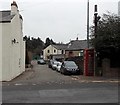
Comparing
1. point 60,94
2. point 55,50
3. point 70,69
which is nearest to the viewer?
point 60,94

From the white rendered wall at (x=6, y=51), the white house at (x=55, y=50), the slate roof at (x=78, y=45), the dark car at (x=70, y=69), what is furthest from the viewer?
the white house at (x=55, y=50)

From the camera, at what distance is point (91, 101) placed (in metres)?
14.2

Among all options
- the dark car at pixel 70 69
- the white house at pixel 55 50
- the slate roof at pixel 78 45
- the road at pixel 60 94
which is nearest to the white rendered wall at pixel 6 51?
the road at pixel 60 94

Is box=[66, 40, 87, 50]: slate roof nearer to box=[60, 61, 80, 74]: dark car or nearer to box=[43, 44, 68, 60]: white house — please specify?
box=[43, 44, 68, 60]: white house

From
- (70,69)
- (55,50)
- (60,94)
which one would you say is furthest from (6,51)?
(55,50)

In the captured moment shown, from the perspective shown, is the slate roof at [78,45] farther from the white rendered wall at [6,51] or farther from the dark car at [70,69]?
the white rendered wall at [6,51]

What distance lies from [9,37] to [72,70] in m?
12.5

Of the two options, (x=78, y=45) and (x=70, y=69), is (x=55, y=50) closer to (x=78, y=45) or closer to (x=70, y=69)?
(x=78, y=45)

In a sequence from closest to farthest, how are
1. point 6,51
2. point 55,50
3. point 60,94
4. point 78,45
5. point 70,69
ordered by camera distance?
point 60,94, point 6,51, point 70,69, point 78,45, point 55,50

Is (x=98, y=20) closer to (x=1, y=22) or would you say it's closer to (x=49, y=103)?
(x=1, y=22)

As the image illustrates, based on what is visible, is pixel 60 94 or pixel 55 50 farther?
pixel 55 50

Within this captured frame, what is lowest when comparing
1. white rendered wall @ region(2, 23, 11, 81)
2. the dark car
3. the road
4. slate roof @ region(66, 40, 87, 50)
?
the road

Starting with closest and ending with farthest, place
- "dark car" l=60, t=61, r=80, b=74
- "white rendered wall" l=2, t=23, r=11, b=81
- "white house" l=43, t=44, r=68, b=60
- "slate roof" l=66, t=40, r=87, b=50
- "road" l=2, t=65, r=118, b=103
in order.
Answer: "road" l=2, t=65, r=118, b=103
"white rendered wall" l=2, t=23, r=11, b=81
"dark car" l=60, t=61, r=80, b=74
"slate roof" l=66, t=40, r=87, b=50
"white house" l=43, t=44, r=68, b=60

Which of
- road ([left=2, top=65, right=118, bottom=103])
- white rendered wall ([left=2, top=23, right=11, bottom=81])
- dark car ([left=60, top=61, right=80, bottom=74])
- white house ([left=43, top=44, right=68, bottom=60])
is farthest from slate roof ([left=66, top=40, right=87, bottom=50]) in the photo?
road ([left=2, top=65, right=118, bottom=103])
